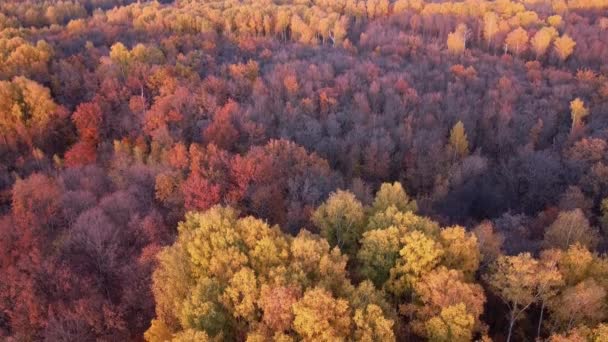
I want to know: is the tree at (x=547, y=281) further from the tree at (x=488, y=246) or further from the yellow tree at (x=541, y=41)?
the yellow tree at (x=541, y=41)

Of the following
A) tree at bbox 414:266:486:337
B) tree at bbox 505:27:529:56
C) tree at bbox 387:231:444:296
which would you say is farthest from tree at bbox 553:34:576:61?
tree at bbox 414:266:486:337

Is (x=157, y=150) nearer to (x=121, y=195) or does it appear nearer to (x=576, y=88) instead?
(x=121, y=195)

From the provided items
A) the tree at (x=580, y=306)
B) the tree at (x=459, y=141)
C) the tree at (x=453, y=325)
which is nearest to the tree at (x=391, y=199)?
the tree at (x=580, y=306)

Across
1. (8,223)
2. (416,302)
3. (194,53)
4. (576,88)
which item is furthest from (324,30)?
(416,302)

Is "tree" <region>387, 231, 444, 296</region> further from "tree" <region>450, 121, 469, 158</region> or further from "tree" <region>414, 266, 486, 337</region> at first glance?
"tree" <region>450, 121, 469, 158</region>

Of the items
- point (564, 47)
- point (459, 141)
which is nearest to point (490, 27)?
point (564, 47)

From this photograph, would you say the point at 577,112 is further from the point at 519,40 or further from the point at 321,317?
the point at 321,317

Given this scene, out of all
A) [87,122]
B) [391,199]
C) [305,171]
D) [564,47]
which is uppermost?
[391,199]
